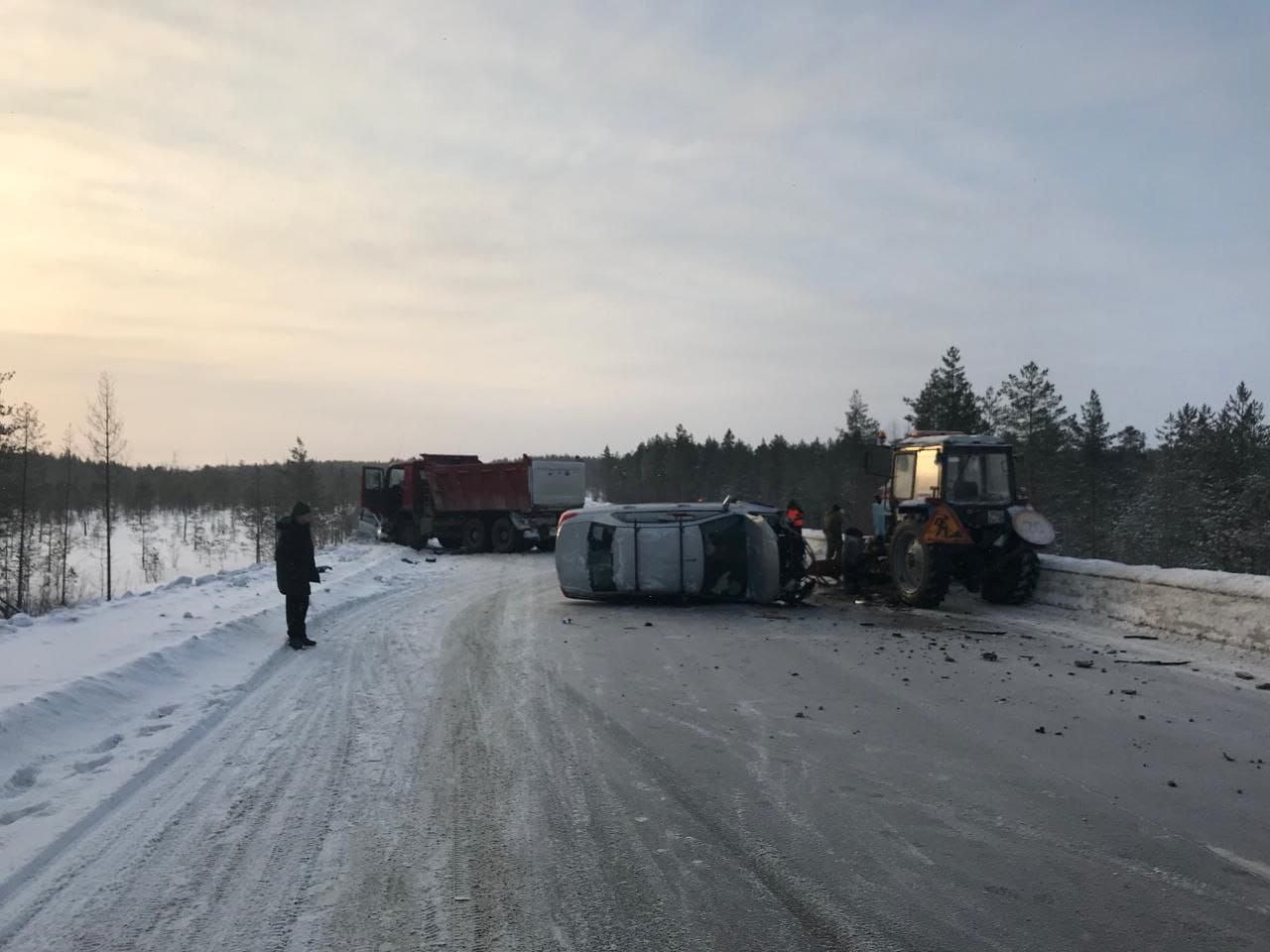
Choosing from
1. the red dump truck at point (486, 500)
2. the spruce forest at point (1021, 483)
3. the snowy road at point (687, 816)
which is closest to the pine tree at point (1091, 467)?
the spruce forest at point (1021, 483)

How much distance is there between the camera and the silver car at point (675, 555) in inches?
580

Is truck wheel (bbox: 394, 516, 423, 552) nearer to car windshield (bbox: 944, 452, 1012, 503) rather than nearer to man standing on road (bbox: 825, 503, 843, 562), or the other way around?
man standing on road (bbox: 825, 503, 843, 562)

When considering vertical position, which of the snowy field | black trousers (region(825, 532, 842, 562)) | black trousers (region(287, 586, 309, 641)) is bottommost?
the snowy field

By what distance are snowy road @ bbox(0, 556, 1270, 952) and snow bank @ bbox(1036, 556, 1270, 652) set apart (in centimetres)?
105

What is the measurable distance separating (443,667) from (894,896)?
6.43 m

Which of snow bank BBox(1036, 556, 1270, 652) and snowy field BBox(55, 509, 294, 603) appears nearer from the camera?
snow bank BBox(1036, 556, 1270, 652)

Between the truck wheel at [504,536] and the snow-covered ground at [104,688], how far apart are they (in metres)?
13.8

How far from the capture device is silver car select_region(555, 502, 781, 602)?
14.7 meters

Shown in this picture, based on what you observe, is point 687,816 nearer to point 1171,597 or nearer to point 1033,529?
point 1171,597

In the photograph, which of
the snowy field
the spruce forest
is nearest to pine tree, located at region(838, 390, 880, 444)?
the spruce forest

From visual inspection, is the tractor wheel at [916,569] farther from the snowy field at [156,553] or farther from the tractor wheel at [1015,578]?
the snowy field at [156,553]

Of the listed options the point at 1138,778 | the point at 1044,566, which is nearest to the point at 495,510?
the point at 1044,566

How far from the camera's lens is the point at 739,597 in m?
15.1

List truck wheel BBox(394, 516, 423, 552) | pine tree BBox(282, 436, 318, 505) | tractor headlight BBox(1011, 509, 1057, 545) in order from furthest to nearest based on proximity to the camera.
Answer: pine tree BBox(282, 436, 318, 505), truck wheel BBox(394, 516, 423, 552), tractor headlight BBox(1011, 509, 1057, 545)
